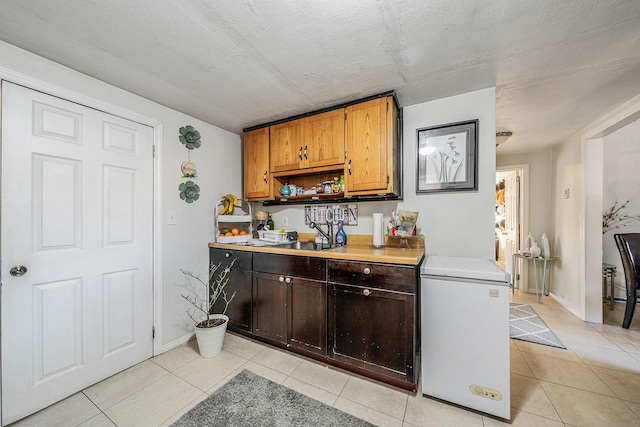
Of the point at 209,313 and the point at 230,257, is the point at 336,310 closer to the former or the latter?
the point at 230,257

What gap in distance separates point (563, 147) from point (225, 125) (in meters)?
4.60

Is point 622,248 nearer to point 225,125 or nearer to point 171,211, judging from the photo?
point 225,125

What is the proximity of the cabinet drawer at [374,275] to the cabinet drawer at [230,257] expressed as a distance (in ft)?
2.98

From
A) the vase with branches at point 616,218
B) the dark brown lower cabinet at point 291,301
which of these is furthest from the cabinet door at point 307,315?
the vase with branches at point 616,218

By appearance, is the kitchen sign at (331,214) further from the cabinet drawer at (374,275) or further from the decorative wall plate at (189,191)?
the decorative wall plate at (189,191)

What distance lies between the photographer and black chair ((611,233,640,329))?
2594 millimetres

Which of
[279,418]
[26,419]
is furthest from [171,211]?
[279,418]

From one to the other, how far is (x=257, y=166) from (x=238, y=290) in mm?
1378

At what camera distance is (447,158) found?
Answer: 2.07 metres

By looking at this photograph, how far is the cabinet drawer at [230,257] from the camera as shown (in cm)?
236

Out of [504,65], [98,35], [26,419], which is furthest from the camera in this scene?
[504,65]

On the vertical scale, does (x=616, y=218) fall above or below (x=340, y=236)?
above

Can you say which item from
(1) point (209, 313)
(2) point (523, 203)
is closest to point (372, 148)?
(1) point (209, 313)

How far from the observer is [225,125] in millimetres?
2756
